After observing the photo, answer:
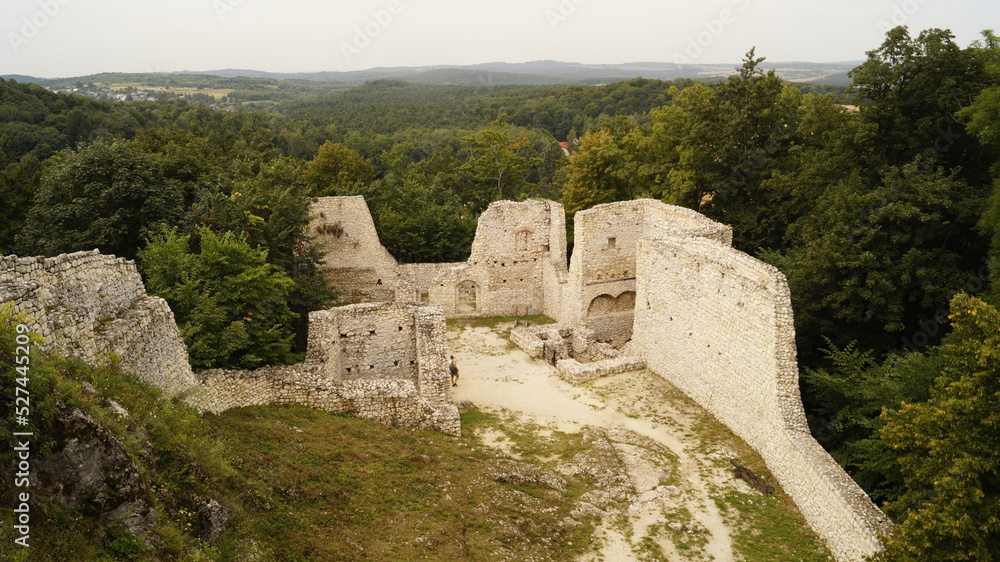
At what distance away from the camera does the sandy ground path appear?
11906 millimetres

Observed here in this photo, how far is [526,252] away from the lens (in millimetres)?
26406

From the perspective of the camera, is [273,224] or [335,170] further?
[335,170]

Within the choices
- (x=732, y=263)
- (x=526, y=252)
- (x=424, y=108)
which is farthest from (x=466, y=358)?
(x=424, y=108)

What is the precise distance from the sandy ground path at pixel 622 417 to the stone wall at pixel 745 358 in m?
1.14

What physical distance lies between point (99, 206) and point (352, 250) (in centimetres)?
1000

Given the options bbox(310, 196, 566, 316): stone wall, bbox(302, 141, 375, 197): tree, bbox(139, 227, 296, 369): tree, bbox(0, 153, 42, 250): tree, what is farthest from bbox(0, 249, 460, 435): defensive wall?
bbox(302, 141, 375, 197): tree

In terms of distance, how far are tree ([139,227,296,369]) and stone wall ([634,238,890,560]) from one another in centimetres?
1050

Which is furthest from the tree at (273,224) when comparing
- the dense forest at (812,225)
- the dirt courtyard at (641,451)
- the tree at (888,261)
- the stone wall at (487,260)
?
the tree at (888,261)

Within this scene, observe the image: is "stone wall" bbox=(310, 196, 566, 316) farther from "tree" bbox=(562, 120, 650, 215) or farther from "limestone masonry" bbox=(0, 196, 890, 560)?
"tree" bbox=(562, 120, 650, 215)

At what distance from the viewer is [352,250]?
27.8 m

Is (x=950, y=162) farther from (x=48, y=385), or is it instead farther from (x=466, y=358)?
(x=48, y=385)

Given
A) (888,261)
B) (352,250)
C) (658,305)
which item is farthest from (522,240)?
(888,261)

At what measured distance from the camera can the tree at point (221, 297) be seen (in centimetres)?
1391

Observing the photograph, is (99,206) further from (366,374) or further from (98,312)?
(98,312)
